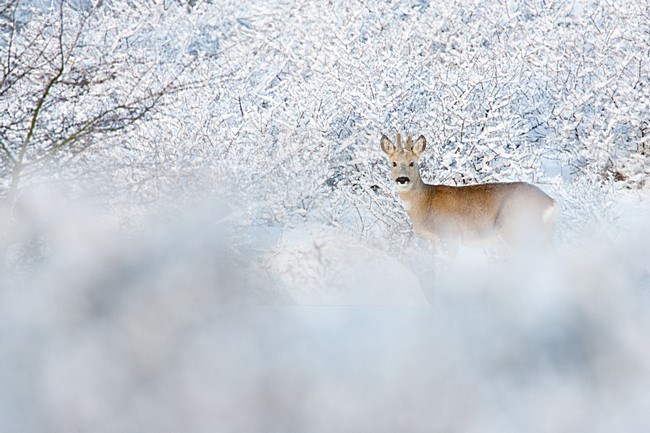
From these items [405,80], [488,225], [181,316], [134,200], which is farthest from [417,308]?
[405,80]

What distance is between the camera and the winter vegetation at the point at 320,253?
2381 millimetres

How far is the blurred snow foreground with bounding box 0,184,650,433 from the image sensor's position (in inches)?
92.0

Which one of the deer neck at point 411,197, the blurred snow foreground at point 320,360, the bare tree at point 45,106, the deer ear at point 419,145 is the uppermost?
the bare tree at point 45,106

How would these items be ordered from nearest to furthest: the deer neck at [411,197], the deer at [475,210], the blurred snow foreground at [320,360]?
the blurred snow foreground at [320,360], the deer at [475,210], the deer neck at [411,197]

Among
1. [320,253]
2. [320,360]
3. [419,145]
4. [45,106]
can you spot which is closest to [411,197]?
[419,145]

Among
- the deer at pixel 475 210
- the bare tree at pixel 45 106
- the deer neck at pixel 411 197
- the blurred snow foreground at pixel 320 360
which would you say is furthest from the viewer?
the deer neck at pixel 411 197

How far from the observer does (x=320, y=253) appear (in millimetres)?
6594

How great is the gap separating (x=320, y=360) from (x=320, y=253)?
165 inches

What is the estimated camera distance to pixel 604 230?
21.0 ft

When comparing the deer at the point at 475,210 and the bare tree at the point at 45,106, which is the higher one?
the bare tree at the point at 45,106

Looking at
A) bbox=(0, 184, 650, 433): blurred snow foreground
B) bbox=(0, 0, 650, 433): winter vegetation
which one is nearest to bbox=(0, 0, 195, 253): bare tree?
bbox=(0, 0, 650, 433): winter vegetation

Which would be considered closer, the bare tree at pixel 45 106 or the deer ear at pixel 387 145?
the bare tree at pixel 45 106

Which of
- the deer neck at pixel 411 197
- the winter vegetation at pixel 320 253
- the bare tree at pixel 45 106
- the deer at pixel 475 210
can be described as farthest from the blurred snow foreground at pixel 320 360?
the deer neck at pixel 411 197

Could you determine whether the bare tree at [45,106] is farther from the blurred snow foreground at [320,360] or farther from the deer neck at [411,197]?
the deer neck at [411,197]
